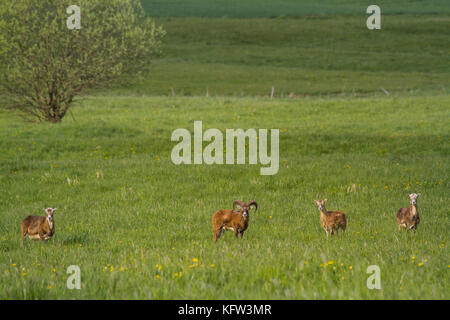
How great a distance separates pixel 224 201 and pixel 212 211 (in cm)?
140

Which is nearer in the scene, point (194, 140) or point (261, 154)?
point (261, 154)

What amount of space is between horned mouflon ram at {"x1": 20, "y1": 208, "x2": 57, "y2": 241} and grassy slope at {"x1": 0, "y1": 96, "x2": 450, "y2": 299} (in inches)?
8.4

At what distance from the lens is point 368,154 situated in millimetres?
25406

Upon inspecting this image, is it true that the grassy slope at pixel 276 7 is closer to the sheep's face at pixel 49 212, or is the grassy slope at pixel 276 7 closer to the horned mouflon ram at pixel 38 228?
the horned mouflon ram at pixel 38 228

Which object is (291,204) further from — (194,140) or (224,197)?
(194,140)

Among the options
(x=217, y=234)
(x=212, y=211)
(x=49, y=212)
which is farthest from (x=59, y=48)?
(x=217, y=234)

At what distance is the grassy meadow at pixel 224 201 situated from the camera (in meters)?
7.17

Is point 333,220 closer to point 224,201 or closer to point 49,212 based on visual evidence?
point 224,201

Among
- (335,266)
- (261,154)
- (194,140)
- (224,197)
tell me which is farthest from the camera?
(194,140)

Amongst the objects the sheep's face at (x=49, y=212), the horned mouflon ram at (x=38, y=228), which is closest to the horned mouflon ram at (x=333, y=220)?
the sheep's face at (x=49, y=212)

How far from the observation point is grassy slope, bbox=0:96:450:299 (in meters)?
7.09

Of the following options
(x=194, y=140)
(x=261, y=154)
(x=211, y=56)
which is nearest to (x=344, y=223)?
(x=261, y=154)

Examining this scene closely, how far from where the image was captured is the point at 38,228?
11.1m

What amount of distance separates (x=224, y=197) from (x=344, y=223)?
5.81 meters
